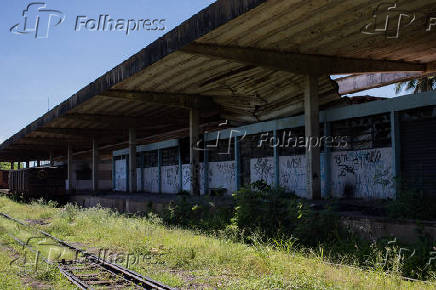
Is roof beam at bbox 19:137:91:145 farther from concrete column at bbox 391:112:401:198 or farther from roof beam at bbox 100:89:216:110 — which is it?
concrete column at bbox 391:112:401:198

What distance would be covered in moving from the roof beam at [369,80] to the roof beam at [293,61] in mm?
6623

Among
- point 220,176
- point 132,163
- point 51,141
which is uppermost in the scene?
point 51,141

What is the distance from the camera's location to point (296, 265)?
27.8 feet

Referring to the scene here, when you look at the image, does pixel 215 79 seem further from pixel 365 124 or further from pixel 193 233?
pixel 193 233

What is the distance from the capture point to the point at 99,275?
892 centimetres

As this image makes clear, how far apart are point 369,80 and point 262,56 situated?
1468 cm

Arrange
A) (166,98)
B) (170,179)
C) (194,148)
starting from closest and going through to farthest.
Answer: (166,98)
(194,148)
(170,179)

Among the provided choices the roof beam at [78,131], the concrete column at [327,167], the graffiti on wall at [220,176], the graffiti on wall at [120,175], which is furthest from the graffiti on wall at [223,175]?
the roof beam at [78,131]

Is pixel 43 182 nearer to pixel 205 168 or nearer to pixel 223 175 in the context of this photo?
pixel 205 168

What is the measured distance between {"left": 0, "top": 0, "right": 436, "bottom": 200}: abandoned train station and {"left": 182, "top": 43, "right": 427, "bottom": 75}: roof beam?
1.6 inches

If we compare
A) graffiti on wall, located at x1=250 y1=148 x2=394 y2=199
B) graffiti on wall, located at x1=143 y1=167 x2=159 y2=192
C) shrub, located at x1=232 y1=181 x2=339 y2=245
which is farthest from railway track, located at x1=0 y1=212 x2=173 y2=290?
graffiti on wall, located at x1=143 y1=167 x2=159 y2=192

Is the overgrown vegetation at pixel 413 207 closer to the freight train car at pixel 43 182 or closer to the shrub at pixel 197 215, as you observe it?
the shrub at pixel 197 215

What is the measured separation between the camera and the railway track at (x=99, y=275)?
7.95m

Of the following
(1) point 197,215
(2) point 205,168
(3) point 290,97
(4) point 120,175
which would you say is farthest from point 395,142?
(4) point 120,175
